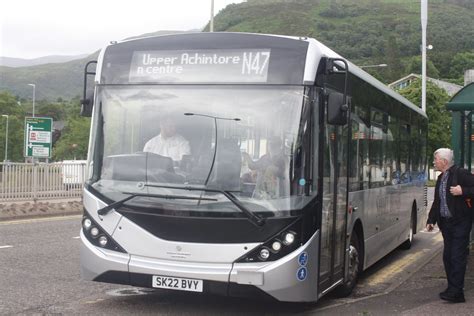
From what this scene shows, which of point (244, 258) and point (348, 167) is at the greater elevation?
point (348, 167)

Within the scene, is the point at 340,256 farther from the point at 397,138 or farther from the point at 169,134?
the point at 397,138

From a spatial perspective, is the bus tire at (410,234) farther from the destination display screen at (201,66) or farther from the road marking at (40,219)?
the road marking at (40,219)

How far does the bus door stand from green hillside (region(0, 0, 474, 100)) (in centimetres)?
9745

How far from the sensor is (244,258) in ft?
19.3

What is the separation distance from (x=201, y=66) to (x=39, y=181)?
14025 mm

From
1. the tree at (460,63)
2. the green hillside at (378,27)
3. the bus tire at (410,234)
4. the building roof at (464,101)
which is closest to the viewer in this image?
the building roof at (464,101)

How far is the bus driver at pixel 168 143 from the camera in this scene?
247 inches

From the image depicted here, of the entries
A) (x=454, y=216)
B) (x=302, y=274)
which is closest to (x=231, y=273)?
(x=302, y=274)

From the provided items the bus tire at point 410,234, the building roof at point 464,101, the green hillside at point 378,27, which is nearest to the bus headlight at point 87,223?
the building roof at point 464,101

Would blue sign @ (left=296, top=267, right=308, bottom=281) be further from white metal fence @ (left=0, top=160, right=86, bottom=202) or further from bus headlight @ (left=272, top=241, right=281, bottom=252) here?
white metal fence @ (left=0, top=160, right=86, bottom=202)

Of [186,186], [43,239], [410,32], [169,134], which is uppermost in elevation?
[410,32]

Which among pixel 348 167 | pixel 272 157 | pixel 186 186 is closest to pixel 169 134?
pixel 186 186

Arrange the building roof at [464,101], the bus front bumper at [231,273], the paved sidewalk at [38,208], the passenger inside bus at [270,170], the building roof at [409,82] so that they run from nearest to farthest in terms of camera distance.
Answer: the bus front bumper at [231,273]
the passenger inside bus at [270,170]
the building roof at [464,101]
the paved sidewalk at [38,208]
the building roof at [409,82]

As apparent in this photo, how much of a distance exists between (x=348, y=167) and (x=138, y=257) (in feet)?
8.89
